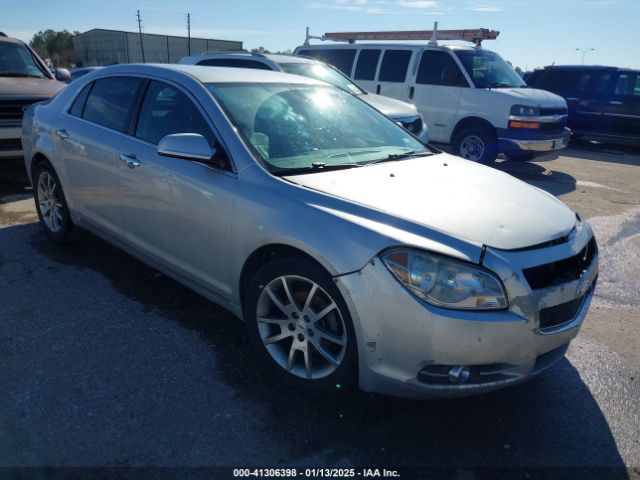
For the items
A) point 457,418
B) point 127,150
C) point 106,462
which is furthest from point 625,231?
point 106,462

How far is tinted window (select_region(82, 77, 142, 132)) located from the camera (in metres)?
3.82

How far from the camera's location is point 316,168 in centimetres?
298

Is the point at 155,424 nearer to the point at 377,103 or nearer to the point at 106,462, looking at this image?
the point at 106,462

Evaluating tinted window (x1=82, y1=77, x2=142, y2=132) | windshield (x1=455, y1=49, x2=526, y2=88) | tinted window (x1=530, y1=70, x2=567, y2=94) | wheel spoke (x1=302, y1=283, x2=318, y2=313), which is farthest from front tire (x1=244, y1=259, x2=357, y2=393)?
tinted window (x1=530, y1=70, x2=567, y2=94)

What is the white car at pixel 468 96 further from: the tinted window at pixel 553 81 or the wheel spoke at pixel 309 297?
the wheel spoke at pixel 309 297

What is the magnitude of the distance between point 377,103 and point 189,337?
5568 millimetres

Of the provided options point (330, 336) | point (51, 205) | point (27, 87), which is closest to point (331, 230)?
point (330, 336)

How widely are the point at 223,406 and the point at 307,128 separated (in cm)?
177

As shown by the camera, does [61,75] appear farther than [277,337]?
Yes

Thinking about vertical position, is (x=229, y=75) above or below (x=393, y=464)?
above

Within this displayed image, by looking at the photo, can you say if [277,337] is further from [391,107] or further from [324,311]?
[391,107]

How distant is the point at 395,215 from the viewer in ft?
8.03

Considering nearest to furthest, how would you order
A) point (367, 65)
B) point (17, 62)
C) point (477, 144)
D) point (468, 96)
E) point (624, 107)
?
point (17, 62), point (468, 96), point (477, 144), point (367, 65), point (624, 107)

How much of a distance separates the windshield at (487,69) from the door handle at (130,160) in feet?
24.2
